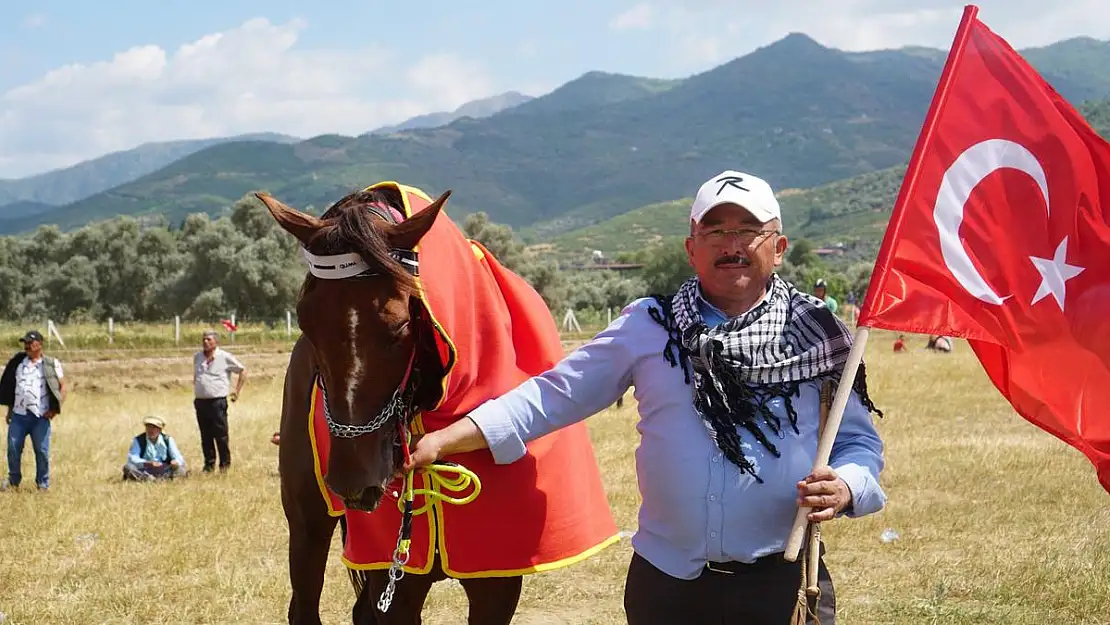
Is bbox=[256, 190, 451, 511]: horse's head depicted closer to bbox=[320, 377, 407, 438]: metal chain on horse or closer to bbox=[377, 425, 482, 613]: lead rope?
bbox=[320, 377, 407, 438]: metal chain on horse

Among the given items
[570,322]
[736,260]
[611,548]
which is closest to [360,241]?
[736,260]

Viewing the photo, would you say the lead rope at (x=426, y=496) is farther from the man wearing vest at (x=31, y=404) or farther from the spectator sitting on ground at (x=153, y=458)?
the man wearing vest at (x=31, y=404)

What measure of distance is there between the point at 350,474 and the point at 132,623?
14.4ft

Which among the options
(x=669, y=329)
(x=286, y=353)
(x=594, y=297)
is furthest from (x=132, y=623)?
(x=594, y=297)

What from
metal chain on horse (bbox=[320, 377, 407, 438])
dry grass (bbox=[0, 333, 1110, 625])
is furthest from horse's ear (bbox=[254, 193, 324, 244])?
dry grass (bbox=[0, 333, 1110, 625])

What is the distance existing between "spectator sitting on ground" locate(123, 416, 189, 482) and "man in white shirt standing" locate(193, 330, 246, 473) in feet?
1.25

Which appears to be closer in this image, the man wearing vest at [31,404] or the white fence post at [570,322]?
the man wearing vest at [31,404]

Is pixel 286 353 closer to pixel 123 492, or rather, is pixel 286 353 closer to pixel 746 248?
pixel 123 492

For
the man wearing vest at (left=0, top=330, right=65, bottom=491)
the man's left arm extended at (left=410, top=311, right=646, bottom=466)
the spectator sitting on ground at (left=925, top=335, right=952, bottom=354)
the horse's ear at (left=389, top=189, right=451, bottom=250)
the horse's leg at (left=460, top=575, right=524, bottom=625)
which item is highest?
the horse's ear at (left=389, top=189, right=451, bottom=250)

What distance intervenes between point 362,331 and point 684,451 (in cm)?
100

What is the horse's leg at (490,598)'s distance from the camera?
3.95 meters

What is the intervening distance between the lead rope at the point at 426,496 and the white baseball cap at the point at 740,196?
1.15 meters

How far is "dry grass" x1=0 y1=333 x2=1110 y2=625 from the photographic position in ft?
20.9

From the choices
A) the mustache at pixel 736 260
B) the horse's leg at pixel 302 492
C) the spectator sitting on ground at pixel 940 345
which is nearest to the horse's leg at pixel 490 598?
the horse's leg at pixel 302 492
